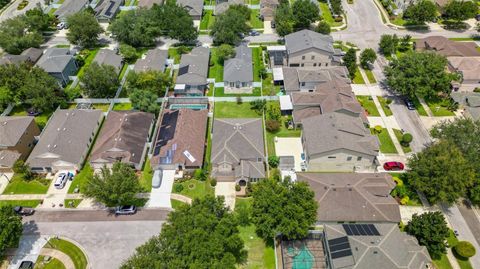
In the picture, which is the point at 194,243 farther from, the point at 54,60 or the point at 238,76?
the point at 54,60

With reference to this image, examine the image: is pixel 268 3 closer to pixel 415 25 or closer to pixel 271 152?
pixel 415 25

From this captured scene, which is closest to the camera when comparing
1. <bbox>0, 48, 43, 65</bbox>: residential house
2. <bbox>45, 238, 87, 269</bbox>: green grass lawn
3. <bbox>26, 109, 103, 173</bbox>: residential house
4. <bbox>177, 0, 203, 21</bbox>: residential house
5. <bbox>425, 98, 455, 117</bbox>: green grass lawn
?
<bbox>45, 238, 87, 269</bbox>: green grass lawn

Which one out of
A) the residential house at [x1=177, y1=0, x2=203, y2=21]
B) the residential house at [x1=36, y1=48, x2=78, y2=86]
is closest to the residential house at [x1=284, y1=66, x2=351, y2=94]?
the residential house at [x1=177, y1=0, x2=203, y2=21]

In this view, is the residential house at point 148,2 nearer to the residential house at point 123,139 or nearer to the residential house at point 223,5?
the residential house at point 223,5

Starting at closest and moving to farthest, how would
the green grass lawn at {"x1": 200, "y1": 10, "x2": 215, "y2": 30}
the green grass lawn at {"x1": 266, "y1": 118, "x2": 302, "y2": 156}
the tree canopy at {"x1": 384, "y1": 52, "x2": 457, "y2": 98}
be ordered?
the green grass lawn at {"x1": 266, "y1": 118, "x2": 302, "y2": 156}
the tree canopy at {"x1": 384, "y1": 52, "x2": 457, "y2": 98}
the green grass lawn at {"x1": 200, "y1": 10, "x2": 215, "y2": 30}

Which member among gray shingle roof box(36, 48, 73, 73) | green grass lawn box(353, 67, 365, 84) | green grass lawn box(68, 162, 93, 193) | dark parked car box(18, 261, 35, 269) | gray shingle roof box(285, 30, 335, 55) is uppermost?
gray shingle roof box(285, 30, 335, 55)

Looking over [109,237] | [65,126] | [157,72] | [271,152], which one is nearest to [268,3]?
[157,72]

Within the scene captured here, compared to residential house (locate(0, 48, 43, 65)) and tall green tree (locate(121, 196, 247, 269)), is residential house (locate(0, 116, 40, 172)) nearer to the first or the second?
residential house (locate(0, 48, 43, 65))

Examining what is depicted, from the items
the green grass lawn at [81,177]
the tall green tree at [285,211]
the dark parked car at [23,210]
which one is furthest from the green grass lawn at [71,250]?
the tall green tree at [285,211]
